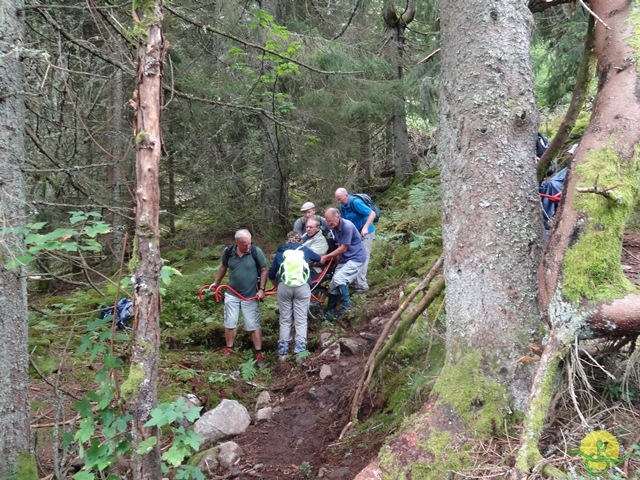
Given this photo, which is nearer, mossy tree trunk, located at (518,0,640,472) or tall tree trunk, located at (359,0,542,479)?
mossy tree trunk, located at (518,0,640,472)

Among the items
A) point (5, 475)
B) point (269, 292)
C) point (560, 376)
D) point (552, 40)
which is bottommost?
point (5, 475)

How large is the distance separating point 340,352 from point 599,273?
4.38 meters

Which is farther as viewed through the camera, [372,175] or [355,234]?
[372,175]

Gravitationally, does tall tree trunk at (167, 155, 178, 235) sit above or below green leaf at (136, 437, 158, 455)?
above

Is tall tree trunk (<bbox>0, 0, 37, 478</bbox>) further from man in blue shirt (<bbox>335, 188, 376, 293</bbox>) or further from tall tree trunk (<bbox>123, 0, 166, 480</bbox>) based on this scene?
man in blue shirt (<bbox>335, 188, 376, 293</bbox>)

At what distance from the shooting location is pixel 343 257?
787 cm

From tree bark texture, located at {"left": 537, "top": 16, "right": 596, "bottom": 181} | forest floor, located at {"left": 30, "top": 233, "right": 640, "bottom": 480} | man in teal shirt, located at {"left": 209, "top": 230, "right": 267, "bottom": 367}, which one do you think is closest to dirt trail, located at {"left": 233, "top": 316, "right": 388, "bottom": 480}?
forest floor, located at {"left": 30, "top": 233, "right": 640, "bottom": 480}

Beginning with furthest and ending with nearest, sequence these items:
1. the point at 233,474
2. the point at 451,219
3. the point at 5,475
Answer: the point at 233,474, the point at 5,475, the point at 451,219

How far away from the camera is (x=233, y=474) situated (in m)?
4.38

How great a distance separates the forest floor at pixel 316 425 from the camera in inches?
106

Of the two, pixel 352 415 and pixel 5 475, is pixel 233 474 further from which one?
pixel 5 475

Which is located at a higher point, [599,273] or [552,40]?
[552,40]

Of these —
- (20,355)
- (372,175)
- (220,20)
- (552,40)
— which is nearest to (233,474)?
(20,355)

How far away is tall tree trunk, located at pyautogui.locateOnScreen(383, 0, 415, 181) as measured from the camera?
13.6 meters
